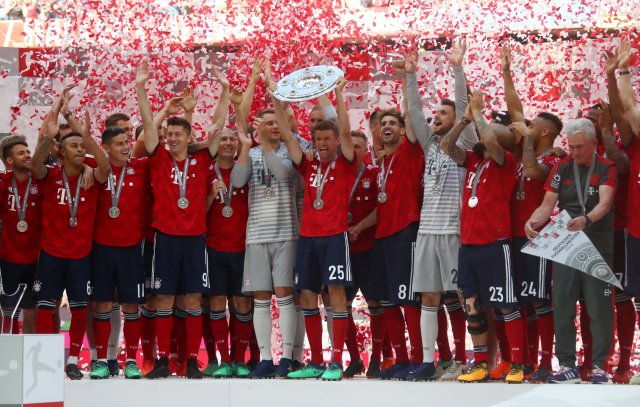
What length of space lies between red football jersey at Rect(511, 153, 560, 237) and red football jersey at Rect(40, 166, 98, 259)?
9.63ft

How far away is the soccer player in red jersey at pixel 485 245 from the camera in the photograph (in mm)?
6805

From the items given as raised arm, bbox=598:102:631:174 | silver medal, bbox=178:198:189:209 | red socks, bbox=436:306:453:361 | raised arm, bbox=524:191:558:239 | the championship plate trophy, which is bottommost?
red socks, bbox=436:306:453:361

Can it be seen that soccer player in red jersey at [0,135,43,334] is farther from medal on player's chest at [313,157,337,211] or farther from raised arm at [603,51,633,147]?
raised arm at [603,51,633,147]

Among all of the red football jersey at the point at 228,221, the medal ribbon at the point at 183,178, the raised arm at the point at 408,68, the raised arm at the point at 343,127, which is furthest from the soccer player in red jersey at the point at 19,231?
the raised arm at the point at 408,68

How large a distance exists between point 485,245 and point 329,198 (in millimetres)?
1149

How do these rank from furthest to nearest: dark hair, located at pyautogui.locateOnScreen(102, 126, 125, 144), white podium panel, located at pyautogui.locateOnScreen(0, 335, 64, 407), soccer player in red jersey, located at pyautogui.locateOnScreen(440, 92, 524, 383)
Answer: dark hair, located at pyautogui.locateOnScreen(102, 126, 125, 144) → soccer player in red jersey, located at pyautogui.locateOnScreen(440, 92, 524, 383) → white podium panel, located at pyautogui.locateOnScreen(0, 335, 64, 407)

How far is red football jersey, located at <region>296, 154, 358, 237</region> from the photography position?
24.0 feet

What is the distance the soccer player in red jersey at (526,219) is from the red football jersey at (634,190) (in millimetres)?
494

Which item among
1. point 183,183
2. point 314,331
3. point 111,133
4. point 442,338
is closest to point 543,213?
point 442,338

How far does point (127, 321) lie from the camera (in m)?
7.77

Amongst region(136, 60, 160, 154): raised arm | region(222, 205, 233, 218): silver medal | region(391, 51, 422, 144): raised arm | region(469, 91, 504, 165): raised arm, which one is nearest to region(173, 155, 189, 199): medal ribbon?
region(136, 60, 160, 154): raised arm

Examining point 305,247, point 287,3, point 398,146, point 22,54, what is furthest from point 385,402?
point 22,54

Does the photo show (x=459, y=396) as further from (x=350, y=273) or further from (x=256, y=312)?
(x=256, y=312)

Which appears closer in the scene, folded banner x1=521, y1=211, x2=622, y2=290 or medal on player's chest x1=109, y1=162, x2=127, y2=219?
folded banner x1=521, y1=211, x2=622, y2=290
